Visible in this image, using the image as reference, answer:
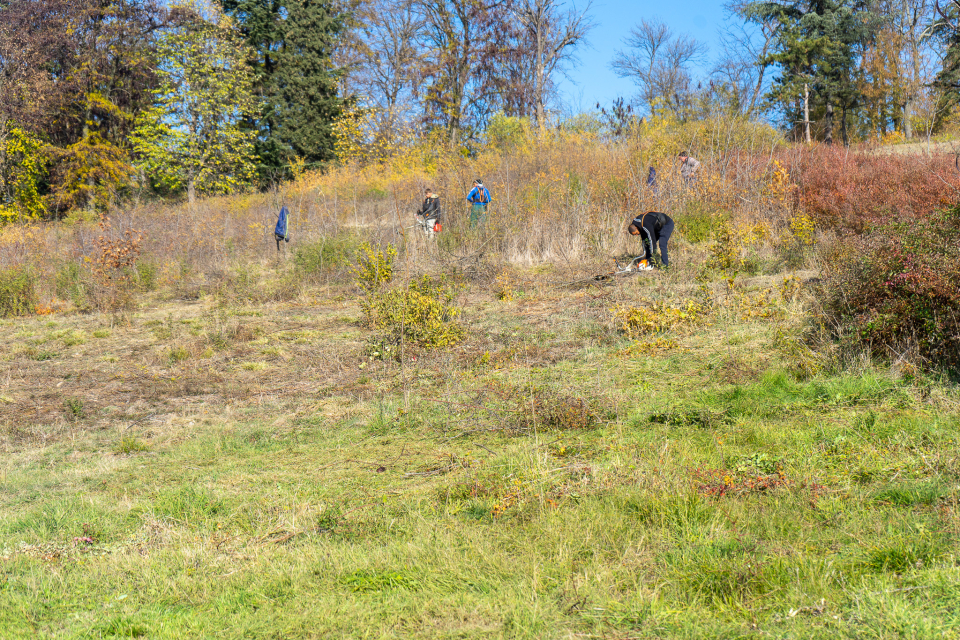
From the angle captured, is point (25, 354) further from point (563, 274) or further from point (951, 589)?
point (951, 589)

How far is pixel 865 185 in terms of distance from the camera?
13.6 meters

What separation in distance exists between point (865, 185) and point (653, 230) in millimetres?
4447

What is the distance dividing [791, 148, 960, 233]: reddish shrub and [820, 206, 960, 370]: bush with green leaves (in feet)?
16.0

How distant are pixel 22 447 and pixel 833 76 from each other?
36.1 metres

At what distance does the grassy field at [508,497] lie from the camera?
9.65ft

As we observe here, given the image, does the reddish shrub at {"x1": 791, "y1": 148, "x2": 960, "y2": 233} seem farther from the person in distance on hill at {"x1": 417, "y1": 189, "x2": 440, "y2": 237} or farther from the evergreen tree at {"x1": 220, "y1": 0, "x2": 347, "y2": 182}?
the evergreen tree at {"x1": 220, "y1": 0, "x2": 347, "y2": 182}

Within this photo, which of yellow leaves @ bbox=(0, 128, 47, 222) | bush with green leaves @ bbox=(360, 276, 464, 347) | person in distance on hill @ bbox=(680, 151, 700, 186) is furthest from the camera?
yellow leaves @ bbox=(0, 128, 47, 222)

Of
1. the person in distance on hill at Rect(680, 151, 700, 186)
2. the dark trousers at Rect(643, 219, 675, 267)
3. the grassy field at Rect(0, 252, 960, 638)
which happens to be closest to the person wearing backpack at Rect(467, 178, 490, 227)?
the person in distance on hill at Rect(680, 151, 700, 186)

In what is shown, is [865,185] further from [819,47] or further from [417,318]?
[819,47]

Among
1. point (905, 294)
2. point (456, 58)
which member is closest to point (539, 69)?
point (456, 58)

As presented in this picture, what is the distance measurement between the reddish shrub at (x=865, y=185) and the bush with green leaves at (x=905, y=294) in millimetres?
4882

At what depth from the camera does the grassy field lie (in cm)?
294

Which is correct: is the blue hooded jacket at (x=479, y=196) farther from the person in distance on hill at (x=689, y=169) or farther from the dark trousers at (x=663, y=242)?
the dark trousers at (x=663, y=242)

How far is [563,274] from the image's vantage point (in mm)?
13609
